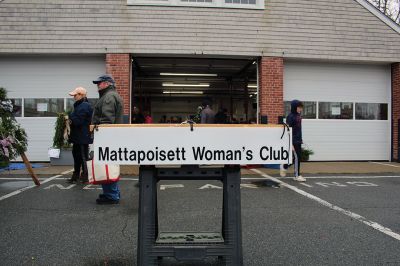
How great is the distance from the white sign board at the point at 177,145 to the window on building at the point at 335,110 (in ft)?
32.7

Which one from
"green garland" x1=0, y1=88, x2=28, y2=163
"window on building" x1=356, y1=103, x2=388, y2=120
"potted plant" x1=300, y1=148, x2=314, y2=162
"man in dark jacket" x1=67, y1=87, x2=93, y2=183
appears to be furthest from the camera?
"window on building" x1=356, y1=103, x2=388, y2=120

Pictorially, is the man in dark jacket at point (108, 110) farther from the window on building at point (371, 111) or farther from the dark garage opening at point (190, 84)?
the window on building at point (371, 111)

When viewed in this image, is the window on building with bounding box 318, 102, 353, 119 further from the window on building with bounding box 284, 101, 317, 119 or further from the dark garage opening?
the dark garage opening

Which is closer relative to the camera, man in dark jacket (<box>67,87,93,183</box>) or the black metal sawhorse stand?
the black metal sawhorse stand

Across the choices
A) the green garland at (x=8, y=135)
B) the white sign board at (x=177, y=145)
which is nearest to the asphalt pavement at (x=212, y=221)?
the green garland at (x=8, y=135)

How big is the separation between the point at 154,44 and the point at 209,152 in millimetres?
8717

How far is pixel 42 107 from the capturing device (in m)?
11.5

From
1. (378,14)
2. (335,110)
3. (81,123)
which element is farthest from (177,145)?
(378,14)

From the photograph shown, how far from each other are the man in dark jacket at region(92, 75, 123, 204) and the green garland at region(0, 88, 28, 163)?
181 cm

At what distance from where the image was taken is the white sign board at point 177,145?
9.59 feet

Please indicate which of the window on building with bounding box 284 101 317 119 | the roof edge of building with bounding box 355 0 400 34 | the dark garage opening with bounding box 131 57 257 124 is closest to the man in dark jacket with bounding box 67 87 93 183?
the dark garage opening with bounding box 131 57 257 124

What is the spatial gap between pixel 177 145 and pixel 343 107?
422 inches

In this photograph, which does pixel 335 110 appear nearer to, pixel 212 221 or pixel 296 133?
pixel 296 133

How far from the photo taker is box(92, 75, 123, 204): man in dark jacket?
5.70 metres
